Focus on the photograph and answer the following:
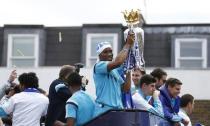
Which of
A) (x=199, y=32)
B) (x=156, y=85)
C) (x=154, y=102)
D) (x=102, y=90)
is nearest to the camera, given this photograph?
(x=102, y=90)

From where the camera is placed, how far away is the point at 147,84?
10.0 metres

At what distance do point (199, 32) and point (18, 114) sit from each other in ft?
48.0

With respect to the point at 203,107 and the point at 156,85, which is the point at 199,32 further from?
the point at 156,85

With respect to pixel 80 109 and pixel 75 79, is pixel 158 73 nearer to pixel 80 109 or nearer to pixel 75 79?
pixel 75 79

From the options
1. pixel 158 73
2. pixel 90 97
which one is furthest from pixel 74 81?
pixel 158 73

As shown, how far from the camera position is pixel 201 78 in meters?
20.3

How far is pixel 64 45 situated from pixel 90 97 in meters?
15.3

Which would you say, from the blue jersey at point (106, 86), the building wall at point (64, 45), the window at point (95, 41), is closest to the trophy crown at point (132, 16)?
the blue jersey at point (106, 86)

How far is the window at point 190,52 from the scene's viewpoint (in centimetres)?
2344

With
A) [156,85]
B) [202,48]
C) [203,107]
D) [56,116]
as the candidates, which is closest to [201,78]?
[203,107]

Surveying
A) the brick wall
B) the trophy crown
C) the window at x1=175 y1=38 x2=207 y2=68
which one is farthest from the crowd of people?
the window at x1=175 y1=38 x2=207 y2=68

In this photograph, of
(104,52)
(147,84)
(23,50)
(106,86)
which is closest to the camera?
(106,86)

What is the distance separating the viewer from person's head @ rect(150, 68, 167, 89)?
11.0 meters

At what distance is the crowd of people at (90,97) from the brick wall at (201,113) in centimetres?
706
